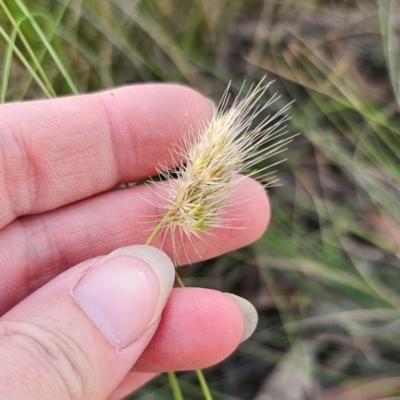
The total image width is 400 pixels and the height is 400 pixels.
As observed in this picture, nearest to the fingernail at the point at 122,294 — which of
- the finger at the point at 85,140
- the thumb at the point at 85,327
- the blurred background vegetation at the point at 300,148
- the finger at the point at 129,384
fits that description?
the thumb at the point at 85,327

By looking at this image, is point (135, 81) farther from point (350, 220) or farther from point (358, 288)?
point (358, 288)

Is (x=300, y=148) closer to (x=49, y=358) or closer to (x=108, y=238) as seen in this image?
(x=108, y=238)

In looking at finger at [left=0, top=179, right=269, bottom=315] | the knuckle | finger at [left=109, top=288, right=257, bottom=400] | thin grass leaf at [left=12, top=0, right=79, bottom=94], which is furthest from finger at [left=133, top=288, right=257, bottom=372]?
thin grass leaf at [left=12, top=0, right=79, bottom=94]

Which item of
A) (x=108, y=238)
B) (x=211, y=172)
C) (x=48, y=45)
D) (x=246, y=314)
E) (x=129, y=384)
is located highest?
(x=48, y=45)

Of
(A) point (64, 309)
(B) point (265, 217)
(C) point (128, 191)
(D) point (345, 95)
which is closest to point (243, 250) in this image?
(B) point (265, 217)

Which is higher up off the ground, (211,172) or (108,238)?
(211,172)

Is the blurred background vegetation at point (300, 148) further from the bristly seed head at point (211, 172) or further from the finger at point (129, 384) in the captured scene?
the bristly seed head at point (211, 172)

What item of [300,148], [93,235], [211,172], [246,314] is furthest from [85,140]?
[300,148]
